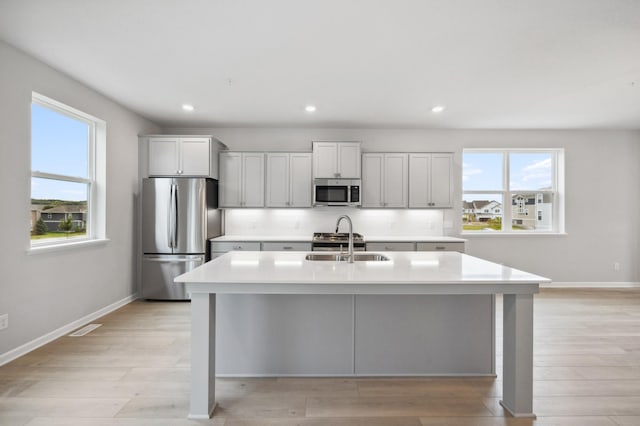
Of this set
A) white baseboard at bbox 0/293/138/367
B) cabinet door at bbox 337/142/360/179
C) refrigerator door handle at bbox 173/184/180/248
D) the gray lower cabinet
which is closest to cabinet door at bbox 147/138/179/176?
refrigerator door handle at bbox 173/184/180/248

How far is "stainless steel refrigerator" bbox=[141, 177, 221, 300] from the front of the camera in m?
4.48

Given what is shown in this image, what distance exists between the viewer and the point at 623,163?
541 cm

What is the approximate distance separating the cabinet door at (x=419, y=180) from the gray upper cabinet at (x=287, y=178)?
1.52 meters

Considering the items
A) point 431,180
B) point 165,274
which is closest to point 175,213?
point 165,274

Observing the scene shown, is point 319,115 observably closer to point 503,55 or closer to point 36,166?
point 503,55

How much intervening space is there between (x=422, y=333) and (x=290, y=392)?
102cm

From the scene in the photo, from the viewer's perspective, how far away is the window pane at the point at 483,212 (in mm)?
5531

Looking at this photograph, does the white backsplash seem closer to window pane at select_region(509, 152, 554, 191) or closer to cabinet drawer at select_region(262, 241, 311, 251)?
cabinet drawer at select_region(262, 241, 311, 251)

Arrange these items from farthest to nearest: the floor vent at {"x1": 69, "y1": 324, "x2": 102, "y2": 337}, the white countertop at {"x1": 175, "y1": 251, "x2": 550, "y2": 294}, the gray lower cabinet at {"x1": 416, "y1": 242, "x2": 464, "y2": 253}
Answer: the gray lower cabinet at {"x1": 416, "y1": 242, "x2": 464, "y2": 253}, the floor vent at {"x1": 69, "y1": 324, "x2": 102, "y2": 337}, the white countertop at {"x1": 175, "y1": 251, "x2": 550, "y2": 294}

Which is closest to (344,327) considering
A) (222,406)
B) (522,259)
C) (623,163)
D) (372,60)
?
(222,406)

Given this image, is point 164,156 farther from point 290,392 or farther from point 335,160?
point 290,392

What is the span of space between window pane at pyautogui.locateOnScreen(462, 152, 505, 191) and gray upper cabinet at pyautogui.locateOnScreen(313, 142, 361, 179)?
191 cm

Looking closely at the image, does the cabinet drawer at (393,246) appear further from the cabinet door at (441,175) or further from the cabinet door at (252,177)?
the cabinet door at (252,177)

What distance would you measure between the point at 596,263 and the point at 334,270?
5358 mm
